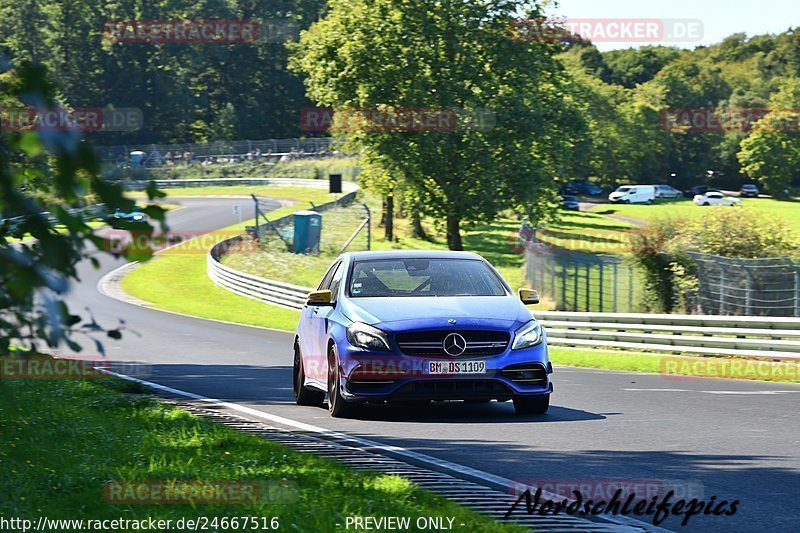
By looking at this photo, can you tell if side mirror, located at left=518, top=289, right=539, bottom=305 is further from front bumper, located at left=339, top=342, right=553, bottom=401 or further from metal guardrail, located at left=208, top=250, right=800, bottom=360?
metal guardrail, located at left=208, top=250, right=800, bottom=360

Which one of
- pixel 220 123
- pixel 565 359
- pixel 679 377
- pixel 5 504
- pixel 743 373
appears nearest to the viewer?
pixel 5 504

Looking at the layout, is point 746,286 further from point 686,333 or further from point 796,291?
point 686,333

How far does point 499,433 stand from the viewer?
10828mm

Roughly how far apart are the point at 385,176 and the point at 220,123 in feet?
240

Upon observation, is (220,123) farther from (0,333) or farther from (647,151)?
(0,333)

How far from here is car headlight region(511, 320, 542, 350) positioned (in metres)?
11.8

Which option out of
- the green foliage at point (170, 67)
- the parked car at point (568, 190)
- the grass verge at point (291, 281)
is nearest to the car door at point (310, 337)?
the grass verge at point (291, 281)

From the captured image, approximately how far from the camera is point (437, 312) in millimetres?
11938

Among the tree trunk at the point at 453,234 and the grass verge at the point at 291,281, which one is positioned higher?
the tree trunk at the point at 453,234

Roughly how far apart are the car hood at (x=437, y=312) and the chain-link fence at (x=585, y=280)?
59.4 feet

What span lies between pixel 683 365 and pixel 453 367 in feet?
35.9

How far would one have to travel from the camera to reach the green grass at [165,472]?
21.1ft

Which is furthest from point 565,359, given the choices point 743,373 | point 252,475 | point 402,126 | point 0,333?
point 402,126

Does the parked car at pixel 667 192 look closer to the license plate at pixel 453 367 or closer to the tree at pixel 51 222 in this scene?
the license plate at pixel 453 367
